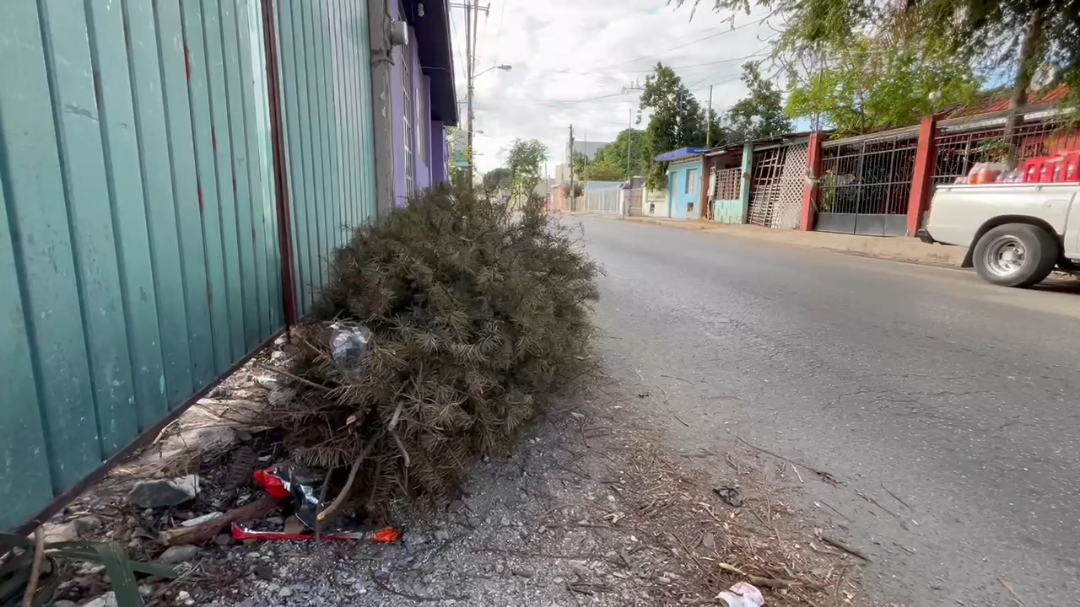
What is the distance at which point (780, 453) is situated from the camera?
9.14 ft

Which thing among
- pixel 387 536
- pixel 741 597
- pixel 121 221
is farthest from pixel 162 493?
pixel 741 597

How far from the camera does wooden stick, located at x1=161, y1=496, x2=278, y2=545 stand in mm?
1799

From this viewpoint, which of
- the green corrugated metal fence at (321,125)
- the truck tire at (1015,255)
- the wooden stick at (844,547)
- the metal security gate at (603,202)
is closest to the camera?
the wooden stick at (844,547)

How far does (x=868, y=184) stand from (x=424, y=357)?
1728 centimetres

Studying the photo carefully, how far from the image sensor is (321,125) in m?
3.51

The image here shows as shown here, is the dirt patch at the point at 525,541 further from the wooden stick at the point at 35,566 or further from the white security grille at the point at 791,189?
the white security grille at the point at 791,189

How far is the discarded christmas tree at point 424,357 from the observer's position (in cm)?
196

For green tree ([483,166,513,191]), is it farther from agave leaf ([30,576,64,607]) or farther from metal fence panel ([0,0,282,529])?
agave leaf ([30,576,64,607])

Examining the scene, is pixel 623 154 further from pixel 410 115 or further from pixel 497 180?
pixel 497 180

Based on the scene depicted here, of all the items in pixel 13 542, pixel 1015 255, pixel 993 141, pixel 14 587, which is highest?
pixel 993 141

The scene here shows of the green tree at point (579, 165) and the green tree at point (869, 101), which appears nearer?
the green tree at point (869, 101)

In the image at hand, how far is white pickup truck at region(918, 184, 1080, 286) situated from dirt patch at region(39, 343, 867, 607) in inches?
273

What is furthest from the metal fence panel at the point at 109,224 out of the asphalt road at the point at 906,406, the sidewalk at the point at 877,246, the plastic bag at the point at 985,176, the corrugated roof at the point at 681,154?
the corrugated roof at the point at 681,154

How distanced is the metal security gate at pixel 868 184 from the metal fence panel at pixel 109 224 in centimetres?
1590
